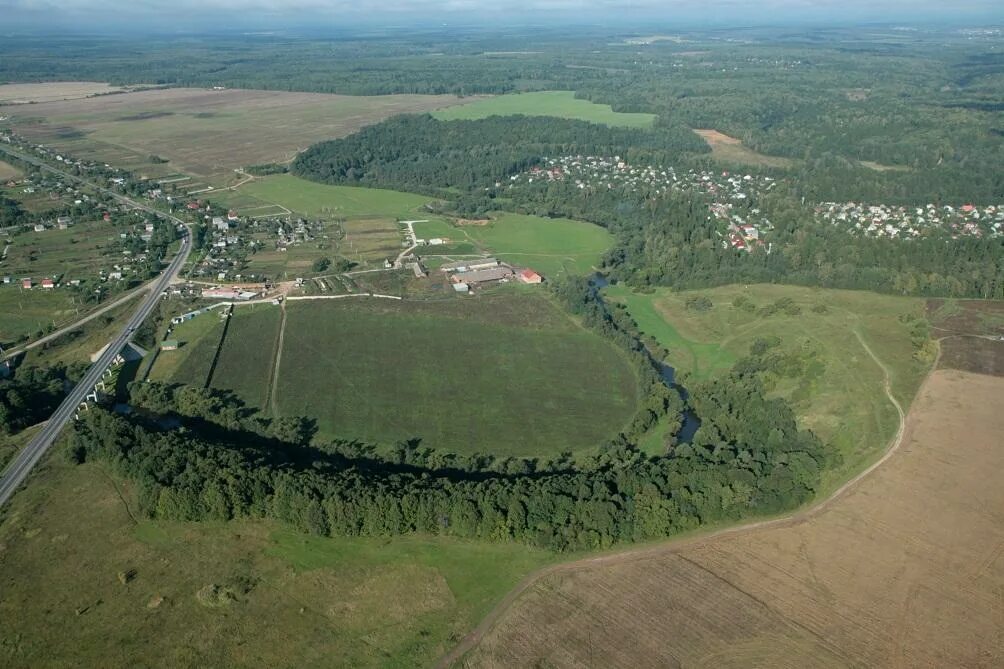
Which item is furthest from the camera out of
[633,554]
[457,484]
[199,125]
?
[199,125]

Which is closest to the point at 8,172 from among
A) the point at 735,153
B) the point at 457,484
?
the point at 457,484

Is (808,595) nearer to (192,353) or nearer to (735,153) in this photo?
(192,353)

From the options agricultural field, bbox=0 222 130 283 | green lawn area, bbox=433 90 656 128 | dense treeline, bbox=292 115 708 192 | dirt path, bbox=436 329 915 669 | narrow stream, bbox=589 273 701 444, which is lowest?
narrow stream, bbox=589 273 701 444

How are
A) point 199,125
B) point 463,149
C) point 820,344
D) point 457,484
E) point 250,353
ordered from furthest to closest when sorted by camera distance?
point 199,125 → point 463,149 → point 250,353 → point 820,344 → point 457,484

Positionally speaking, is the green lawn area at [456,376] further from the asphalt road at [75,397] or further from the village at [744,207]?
the village at [744,207]

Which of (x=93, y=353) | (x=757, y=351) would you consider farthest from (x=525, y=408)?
(x=93, y=353)

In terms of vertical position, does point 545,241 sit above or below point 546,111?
below

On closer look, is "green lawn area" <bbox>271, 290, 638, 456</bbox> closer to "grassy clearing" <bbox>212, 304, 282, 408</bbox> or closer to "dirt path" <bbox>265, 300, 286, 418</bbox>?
"dirt path" <bbox>265, 300, 286, 418</bbox>

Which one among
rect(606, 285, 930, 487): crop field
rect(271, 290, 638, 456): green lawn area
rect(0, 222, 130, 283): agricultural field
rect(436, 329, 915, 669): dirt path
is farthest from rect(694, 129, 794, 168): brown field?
rect(0, 222, 130, 283): agricultural field
